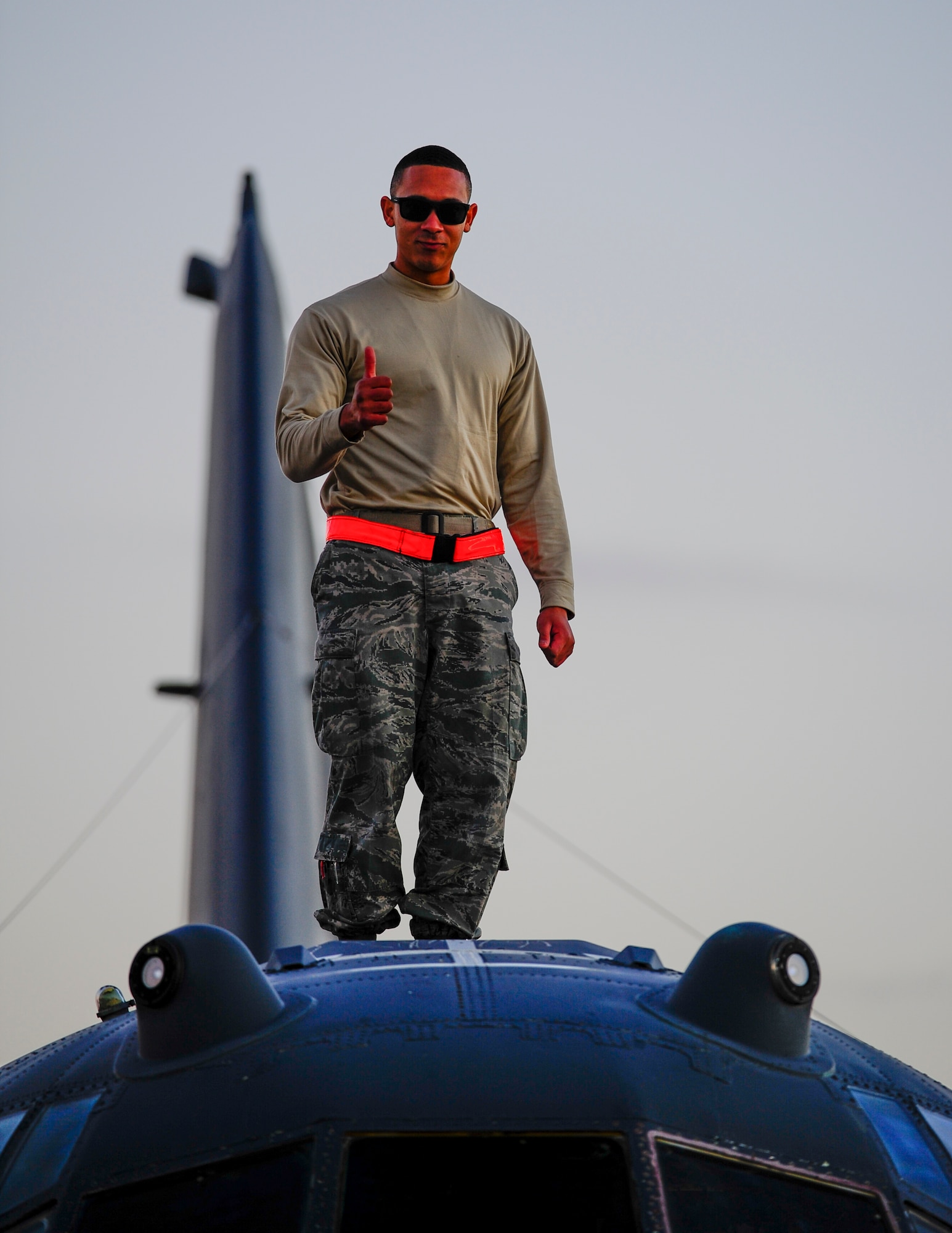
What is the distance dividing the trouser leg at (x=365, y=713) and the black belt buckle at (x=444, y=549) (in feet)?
0.29

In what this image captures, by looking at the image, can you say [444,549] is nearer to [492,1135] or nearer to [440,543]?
[440,543]

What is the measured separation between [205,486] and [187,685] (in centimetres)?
210

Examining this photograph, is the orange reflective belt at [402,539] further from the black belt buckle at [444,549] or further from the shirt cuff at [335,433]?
the shirt cuff at [335,433]

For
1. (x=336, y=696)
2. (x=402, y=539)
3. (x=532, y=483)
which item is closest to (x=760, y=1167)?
(x=336, y=696)

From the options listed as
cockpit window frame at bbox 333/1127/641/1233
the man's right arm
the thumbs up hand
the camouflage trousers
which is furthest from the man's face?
cockpit window frame at bbox 333/1127/641/1233

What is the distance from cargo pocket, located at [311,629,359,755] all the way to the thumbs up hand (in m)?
Result: 0.82

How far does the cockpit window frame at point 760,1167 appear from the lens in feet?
10.5

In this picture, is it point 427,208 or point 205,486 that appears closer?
point 427,208

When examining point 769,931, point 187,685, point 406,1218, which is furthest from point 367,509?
point 187,685

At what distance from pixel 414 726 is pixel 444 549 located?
0.65 metres

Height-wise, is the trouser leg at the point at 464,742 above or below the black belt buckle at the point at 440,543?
below

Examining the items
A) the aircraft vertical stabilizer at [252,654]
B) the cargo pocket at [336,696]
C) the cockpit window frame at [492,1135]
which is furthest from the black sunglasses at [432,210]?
the aircraft vertical stabilizer at [252,654]

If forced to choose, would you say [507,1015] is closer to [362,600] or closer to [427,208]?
[362,600]

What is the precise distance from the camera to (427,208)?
5.78m
